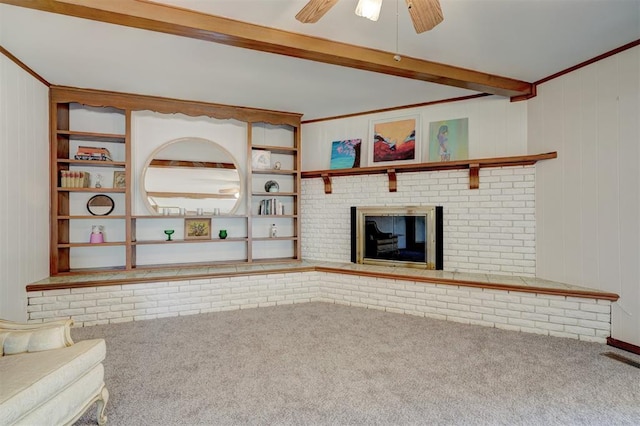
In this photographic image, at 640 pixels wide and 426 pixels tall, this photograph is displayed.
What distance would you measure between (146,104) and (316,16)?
271cm

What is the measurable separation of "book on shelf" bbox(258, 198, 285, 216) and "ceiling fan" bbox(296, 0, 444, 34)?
2773 mm

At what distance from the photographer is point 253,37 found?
89.1 inches

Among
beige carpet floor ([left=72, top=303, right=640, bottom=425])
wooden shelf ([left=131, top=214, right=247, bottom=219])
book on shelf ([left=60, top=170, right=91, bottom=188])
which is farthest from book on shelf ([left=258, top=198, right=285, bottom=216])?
book on shelf ([left=60, top=170, right=91, bottom=188])

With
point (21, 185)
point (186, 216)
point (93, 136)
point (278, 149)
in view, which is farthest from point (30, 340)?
point (278, 149)

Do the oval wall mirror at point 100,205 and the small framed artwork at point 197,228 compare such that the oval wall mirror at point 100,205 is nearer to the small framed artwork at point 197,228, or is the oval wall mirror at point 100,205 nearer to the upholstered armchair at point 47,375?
the small framed artwork at point 197,228

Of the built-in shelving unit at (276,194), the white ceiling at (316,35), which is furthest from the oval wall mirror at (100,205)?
the built-in shelving unit at (276,194)

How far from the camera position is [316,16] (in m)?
1.83

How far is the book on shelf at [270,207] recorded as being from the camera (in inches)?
172

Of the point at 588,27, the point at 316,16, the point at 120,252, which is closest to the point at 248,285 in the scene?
the point at 120,252

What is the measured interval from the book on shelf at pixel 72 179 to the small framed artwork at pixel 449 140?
3979mm

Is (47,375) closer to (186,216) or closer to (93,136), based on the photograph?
(186,216)

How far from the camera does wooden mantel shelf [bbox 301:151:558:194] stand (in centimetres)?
337

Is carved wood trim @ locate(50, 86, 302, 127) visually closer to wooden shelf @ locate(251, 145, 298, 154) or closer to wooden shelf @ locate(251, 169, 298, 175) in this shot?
wooden shelf @ locate(251, 145, 298, 154)

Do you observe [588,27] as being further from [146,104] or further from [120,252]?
[120,252]
